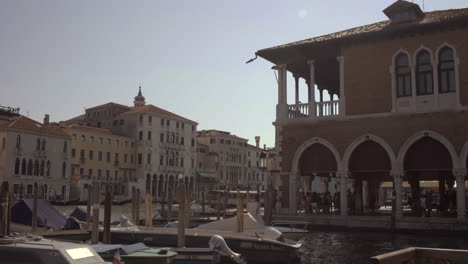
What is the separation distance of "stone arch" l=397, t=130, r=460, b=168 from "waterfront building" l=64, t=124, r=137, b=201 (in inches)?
1522

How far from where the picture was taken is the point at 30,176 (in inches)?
1850

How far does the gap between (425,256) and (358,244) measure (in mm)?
10862

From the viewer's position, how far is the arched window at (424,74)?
57.9 ft

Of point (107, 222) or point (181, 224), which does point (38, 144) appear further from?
point (181, 224)

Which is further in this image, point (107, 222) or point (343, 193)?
point (343, 193)

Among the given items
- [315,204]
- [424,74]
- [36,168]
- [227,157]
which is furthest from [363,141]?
[227,157]

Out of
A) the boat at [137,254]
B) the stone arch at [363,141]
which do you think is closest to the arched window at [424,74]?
the stone arch at [363,141]

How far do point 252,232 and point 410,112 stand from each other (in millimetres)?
7871

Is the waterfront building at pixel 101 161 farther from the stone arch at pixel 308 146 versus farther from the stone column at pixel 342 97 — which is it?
the stone column at pixel 342 97

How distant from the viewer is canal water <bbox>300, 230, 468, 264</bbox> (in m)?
13.1

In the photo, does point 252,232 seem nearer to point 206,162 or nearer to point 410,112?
point 410,112

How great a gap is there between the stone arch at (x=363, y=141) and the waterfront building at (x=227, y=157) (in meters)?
50.5

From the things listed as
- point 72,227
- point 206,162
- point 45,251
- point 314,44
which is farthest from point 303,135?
point 206,162

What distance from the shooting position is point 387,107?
18.3 m
